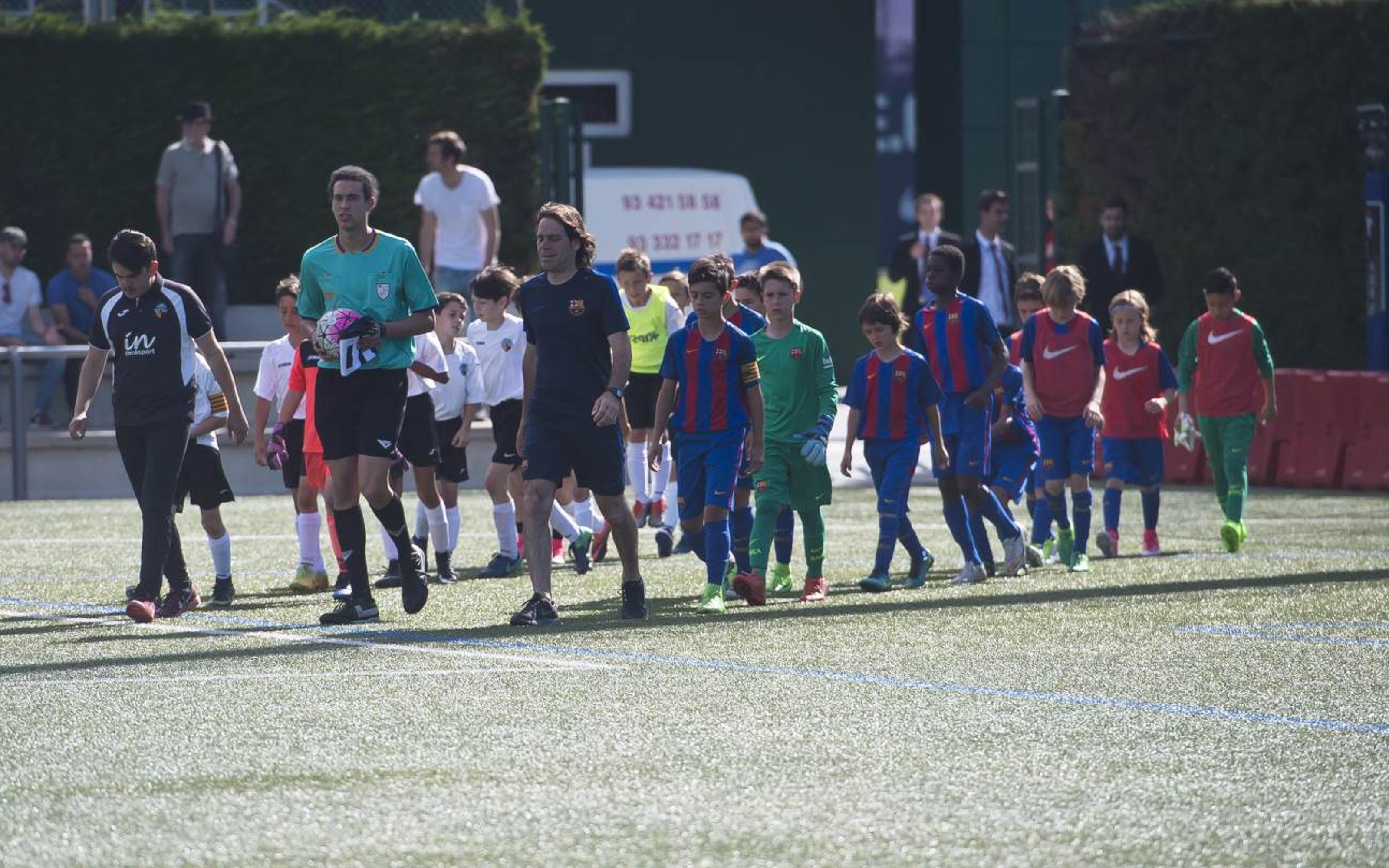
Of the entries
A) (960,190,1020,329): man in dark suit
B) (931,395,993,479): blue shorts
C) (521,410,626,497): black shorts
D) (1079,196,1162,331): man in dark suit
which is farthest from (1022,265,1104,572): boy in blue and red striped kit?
(1079,196,1162,331): man in dark suit

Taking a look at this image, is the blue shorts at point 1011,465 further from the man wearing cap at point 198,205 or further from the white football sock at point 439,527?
the man wearing cap at point 198,205

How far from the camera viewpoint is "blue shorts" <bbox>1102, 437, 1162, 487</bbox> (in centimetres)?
1461

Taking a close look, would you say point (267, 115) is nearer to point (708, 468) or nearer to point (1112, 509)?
point (1112, 509)

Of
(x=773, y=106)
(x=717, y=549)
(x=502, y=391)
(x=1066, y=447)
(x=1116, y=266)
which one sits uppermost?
(x=773, y=106)

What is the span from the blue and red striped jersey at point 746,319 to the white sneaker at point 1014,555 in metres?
1.77

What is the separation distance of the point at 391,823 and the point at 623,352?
4.47 meters

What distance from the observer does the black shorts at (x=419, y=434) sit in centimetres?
1283

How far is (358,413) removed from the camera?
1057 centimetres

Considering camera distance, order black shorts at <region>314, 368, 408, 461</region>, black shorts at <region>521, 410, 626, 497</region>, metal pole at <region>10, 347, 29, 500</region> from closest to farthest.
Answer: black shorts at <region>314, 368, 408, 461</region> → black shorts at <region>521, 410, 626, 497</region> → metal pole at <region>10, 347, 29, 500</region>

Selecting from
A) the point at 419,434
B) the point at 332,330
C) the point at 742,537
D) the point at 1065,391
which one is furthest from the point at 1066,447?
the point at 332,330

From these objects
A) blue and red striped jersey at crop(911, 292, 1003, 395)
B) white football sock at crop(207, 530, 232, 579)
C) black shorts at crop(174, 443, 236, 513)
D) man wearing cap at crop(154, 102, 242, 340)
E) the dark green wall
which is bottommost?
white football sock at crop(207, 530, 232, 579)

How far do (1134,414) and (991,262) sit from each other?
18.4ft

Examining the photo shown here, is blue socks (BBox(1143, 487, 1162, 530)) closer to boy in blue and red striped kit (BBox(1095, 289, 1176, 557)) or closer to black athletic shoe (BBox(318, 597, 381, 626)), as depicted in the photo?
boy in blue and red striped kit (BBox(1095, 289, 1176, 557))

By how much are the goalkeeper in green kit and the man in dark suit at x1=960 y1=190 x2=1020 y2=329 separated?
812 centimetres
